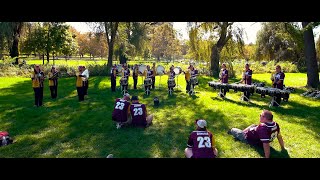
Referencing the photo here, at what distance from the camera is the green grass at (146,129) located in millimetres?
7891

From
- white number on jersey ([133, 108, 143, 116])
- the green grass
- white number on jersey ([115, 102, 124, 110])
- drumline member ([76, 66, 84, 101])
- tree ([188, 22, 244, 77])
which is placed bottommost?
the green grass

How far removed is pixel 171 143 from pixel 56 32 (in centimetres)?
3420

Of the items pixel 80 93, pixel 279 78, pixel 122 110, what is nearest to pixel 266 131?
pixel 122 110

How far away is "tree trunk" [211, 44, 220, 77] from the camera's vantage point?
2938 centimetres

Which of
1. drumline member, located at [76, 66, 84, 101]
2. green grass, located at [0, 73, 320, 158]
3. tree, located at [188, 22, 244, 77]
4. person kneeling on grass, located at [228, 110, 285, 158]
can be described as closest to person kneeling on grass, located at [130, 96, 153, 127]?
green grass, located at [0, 73, 320, 158]

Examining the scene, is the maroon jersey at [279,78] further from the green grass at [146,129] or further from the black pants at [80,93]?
the black pants at [80,93]

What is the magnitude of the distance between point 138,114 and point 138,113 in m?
0.06

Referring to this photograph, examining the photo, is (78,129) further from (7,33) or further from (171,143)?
(7,33)

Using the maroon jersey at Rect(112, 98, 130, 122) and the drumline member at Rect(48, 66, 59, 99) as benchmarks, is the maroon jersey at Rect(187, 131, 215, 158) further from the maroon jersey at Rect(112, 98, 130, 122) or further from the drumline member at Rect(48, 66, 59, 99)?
the drumline member at Rect(48, 66, 59, 99)

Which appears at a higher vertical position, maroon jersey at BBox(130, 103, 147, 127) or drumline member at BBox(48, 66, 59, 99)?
drumline member at BBox(48, 66, 59, 99)

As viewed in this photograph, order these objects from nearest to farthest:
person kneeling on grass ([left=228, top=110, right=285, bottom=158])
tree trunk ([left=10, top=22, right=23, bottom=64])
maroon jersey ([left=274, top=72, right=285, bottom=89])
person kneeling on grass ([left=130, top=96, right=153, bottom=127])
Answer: person kneeling on grass ([left=228, top=110, right=285, bottom=158]) < person kneeling on grass ([left=130, top=96, right=153, bottom=127]) < maroon jersey ([left=274, top=72, right=285, bottom=89]) < tree trunk ([left=10, top=22, right=23, bottom=64])

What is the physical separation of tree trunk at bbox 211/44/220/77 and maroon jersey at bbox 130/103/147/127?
21.1m

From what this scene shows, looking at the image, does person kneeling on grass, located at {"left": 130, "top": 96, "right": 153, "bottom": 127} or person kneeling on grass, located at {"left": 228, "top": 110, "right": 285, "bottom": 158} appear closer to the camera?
person kneeling on grass, located at {"left": 228, "top": 110, "right": 285, "bottom": 158}

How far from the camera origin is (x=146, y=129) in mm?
9828
